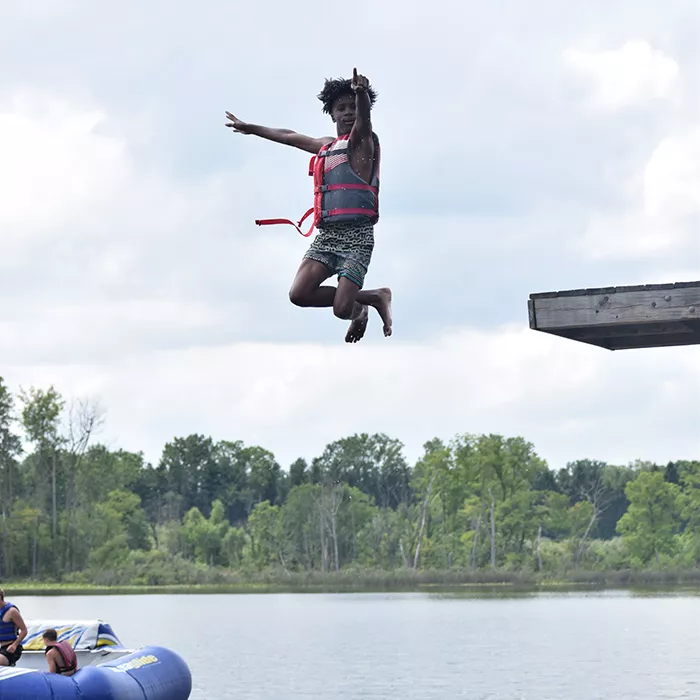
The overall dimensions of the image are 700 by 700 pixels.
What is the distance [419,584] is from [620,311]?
9478 centimetres

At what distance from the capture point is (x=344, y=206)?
838 centimetres

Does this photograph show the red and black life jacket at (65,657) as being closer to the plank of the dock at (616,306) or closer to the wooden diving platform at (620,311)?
the wooden diving platform at (620,311)

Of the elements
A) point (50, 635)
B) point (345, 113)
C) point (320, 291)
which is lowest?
point (50, 635)

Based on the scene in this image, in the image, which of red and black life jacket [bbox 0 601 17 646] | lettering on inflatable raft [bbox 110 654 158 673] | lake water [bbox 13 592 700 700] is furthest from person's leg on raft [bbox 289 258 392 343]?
lake water [bbox 13 592 700 700]

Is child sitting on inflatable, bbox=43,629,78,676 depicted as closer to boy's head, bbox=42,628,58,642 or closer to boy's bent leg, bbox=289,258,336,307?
boy's head, bbox=42,628,58,642

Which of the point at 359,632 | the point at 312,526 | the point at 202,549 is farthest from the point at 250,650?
the point at 202,549

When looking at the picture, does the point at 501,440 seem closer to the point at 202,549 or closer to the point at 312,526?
the point at 312,526

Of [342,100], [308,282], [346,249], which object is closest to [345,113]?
[342,100]

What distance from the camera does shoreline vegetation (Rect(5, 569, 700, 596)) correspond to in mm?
96875

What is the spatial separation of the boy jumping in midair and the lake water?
32.3m

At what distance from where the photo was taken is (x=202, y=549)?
126062 mm

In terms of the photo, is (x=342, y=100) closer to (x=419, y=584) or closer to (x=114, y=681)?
(x=114, y=681)

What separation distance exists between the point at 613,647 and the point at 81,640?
32038 millimetres

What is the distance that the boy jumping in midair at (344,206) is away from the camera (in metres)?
8.34
